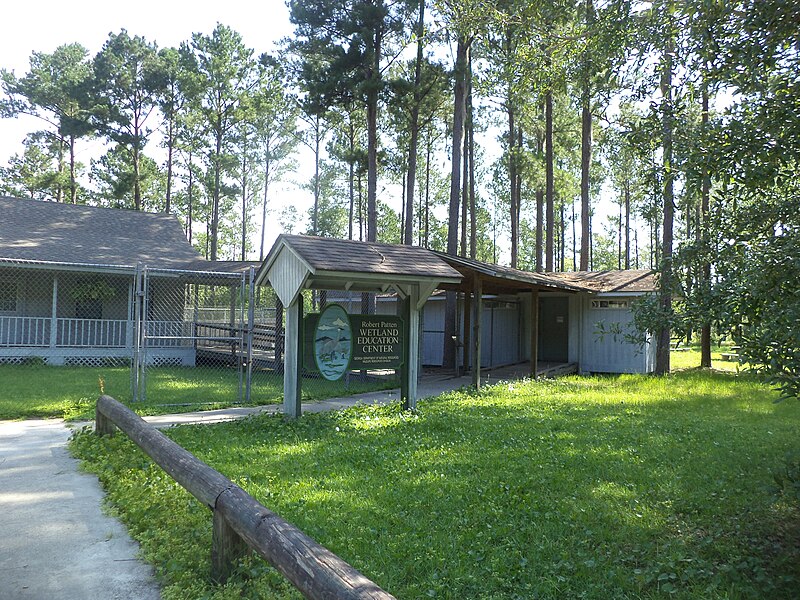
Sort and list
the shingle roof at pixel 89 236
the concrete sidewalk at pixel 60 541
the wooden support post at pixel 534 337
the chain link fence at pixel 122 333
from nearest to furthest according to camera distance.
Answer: the concrete sidewalk at pixel 60 541 → the chain link fence at pixel 122 333 → the wooden support post at pixel 534 337 → the shingle roof at pixel 89 236

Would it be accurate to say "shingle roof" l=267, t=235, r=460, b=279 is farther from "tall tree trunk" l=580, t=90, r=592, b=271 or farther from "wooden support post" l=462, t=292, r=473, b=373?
"tall tree trunk" l=580, t=90, r=592, b=271

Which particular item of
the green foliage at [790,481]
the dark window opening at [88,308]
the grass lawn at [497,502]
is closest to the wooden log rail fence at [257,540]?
the grass lawn at [497,502]

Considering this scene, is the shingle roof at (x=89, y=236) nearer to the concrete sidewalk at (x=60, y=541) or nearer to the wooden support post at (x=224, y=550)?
the concrete sidewalk at (x=60, y=541)

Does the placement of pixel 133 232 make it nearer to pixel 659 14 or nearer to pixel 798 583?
pixel 659 14

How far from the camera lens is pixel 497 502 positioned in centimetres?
526

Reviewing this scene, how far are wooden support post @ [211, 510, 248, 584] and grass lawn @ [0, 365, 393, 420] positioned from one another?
20.4 feet

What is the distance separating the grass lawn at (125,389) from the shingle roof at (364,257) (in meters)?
3.48

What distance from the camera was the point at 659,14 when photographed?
5516mm

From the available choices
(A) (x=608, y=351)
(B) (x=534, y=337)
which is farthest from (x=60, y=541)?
(A) (x=608, y=351)

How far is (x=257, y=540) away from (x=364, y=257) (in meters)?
5.87

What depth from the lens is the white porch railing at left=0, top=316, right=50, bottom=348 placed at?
15619 millimetres

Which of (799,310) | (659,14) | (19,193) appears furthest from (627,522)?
(19,193)

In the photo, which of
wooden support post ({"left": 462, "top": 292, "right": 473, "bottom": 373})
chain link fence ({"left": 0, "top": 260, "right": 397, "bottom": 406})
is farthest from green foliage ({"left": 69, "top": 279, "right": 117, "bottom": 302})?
wooden support post ({"left": 462, "top": 292, "right": 473, "bottom": 373})

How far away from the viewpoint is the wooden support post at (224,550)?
360 centimetres
